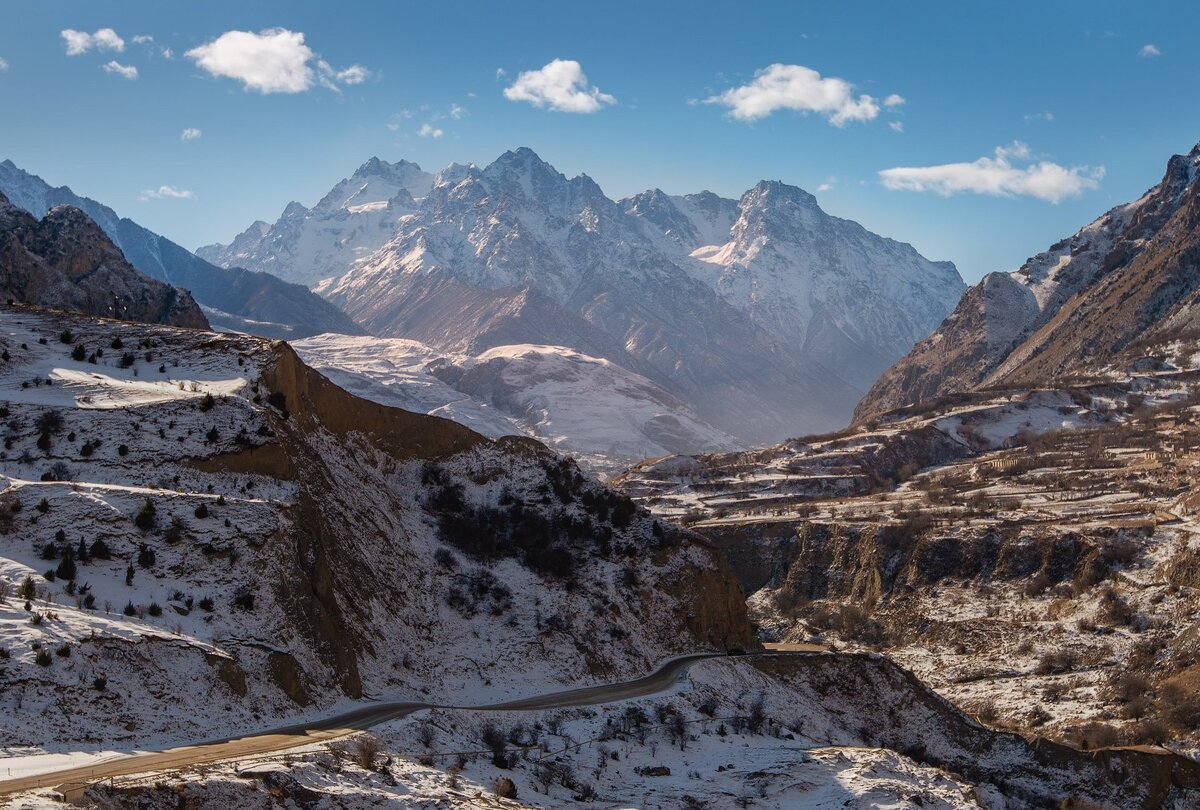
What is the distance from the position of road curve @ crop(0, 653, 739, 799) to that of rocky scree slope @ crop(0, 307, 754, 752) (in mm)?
1140

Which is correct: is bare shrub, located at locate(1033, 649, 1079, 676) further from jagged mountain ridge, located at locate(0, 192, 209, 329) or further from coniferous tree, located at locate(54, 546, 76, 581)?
jagged mountain ridge, located at locate(0, 192, 209, 329)

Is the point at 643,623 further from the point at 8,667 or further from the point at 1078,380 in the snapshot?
the point at 1078,380

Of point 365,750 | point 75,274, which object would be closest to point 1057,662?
point 365,750

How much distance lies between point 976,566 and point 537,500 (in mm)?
45561

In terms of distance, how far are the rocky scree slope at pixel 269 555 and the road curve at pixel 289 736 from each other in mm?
1140

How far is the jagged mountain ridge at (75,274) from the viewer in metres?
108

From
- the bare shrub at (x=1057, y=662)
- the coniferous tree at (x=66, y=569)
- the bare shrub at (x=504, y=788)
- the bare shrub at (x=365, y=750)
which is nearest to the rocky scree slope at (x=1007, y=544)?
the bare shrub at (x=1057, y=662)

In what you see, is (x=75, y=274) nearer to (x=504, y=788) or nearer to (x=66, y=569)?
(x=66, y=569)

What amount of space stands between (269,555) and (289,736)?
957cm

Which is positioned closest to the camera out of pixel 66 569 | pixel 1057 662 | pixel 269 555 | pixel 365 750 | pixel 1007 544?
pixel 365 750

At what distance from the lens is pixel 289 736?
36.4 m

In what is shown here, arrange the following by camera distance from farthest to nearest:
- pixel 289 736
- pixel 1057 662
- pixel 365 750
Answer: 1. pixel 1057 662
2. pixel 289 736
3. pixel 365 750

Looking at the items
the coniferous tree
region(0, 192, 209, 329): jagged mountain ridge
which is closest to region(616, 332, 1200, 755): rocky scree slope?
the coniferous tree

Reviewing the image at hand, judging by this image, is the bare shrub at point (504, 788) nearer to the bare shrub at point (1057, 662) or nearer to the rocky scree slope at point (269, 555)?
the rocky scree slope at point (269, 555)
